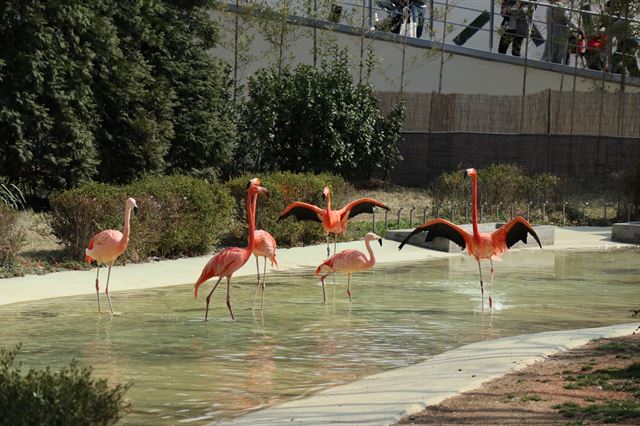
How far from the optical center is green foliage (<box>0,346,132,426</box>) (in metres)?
5.78

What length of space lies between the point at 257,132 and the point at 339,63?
272 cm

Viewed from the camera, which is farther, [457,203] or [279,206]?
[457,203]

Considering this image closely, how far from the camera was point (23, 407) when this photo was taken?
5.83m

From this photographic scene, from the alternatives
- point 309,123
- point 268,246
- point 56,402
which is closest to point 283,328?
point 268,246

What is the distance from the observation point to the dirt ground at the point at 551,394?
718 centimetres

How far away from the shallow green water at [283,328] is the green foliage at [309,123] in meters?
10.5

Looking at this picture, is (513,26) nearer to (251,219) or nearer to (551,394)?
(251,219)

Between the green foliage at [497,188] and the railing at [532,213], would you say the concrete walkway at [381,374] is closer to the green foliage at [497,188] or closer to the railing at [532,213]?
the railing at [532,213]

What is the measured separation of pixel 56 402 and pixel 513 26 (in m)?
28.1

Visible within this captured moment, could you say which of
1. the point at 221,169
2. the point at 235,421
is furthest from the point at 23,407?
the point at 221,169

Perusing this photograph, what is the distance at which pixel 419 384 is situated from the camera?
336 inches

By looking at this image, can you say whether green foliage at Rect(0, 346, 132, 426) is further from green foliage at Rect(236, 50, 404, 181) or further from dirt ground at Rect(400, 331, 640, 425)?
green foliage at Rect(236, 50, 404, 181)

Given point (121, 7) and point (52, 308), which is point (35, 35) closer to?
point (121, 7)

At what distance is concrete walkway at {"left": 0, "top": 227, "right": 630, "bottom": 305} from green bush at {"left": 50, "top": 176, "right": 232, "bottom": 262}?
33cm
